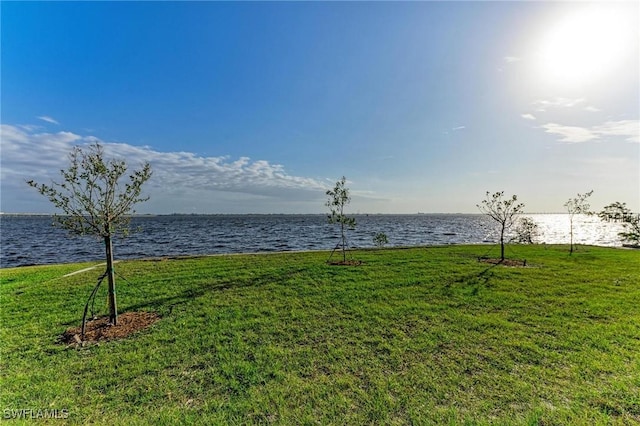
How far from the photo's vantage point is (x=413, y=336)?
22.0 feet

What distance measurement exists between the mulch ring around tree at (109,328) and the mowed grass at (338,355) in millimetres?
320

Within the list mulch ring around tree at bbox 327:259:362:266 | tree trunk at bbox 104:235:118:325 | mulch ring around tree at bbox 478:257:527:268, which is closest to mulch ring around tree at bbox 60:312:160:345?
tree trunk at bbox 104:235:118:325

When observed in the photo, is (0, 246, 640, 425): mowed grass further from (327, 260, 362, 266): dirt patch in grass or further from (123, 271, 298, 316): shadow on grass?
(327, 260, 362, 266): dirt patch in grass

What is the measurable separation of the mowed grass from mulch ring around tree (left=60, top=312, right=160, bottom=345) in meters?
0.32

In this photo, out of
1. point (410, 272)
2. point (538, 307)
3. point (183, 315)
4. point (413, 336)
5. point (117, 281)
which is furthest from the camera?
point (410, 272)

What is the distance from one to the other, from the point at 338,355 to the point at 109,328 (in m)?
5.82

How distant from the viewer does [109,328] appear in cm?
728

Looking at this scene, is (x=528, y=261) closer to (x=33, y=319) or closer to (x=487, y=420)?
(x=487, y=420)

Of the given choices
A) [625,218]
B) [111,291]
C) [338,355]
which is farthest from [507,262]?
[111,291]

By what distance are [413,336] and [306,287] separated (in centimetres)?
513

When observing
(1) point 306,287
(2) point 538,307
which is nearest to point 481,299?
(2) point 538,307

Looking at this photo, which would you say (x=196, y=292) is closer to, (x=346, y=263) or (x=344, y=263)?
(x=344, y=263)

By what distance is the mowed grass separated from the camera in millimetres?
4289

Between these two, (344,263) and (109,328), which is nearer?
(109,328)
